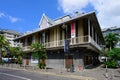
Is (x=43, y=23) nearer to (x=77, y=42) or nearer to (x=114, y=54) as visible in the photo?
(x=77, y=42)

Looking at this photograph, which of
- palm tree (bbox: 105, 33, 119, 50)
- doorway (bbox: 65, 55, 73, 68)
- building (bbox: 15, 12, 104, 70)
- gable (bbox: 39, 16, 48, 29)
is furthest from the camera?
gable (bbox: 39, 16, 48, 29)

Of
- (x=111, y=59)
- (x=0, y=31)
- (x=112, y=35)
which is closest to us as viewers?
(x=111, y=59)

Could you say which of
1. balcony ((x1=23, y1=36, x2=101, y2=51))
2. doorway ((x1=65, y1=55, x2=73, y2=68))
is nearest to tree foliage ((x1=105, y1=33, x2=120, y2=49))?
balcony ((x1=23, y1=36, x2=101, y2=51))

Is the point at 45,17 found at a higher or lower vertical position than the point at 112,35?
higher

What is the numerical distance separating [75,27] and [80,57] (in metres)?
4.80

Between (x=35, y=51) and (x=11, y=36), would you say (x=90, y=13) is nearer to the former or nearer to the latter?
(x=35, y=51)

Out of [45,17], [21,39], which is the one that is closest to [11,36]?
[21,39]

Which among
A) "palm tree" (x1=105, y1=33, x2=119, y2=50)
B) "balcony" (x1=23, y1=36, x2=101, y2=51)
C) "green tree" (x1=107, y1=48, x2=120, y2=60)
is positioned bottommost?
"green tree" (x1=107, y1=48, x2=120, y2=60)

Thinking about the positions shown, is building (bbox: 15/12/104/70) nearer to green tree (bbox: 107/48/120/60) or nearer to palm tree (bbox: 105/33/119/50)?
green tree (bbox: 107/48/120/60)

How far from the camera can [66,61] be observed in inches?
1112

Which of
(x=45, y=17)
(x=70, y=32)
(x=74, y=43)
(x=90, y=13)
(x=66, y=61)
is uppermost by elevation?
(x=45, y=17)

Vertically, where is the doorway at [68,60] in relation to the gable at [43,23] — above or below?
below

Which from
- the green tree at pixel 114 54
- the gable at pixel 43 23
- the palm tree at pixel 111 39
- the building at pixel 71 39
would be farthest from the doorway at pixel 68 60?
the palm tree at pixel 111 39

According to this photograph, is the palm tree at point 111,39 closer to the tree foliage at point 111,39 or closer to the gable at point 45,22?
the tree foliage at point 111,39
